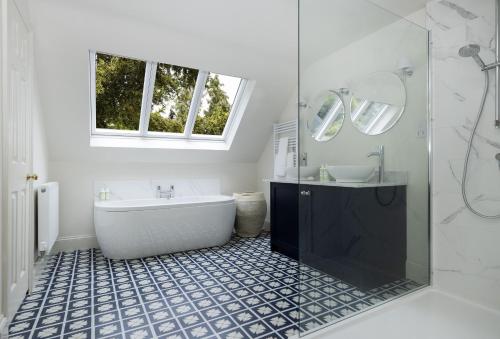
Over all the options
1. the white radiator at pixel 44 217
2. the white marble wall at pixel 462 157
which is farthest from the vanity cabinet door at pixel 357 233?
the white radiator at pixel 44 217

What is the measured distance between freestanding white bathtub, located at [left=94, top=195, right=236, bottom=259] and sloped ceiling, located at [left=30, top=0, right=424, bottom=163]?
41.0 inches

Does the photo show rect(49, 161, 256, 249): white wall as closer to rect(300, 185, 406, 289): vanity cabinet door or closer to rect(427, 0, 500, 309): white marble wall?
rect(300, 185, 406, 289): vanity cabinet door

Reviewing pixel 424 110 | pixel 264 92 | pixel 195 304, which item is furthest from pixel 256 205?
pixel 424 110

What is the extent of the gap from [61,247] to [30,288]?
1340 millimetres

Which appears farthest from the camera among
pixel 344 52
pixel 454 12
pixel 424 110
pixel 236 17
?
pixel 236 17

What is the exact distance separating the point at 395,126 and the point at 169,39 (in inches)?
93.1

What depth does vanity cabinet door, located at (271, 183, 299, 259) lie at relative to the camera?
3.19m

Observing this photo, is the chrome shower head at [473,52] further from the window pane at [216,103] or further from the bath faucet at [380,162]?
the window pane at [216,103]

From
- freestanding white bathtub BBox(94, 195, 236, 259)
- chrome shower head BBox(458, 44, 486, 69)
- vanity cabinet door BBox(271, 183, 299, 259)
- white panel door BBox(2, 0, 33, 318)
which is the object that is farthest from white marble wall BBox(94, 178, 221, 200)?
chrome shower head BBox(458, 44, 486, 69)

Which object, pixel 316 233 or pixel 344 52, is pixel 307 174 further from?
pixel 344 52

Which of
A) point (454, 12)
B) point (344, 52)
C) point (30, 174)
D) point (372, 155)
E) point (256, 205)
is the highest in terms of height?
point (454, 12)

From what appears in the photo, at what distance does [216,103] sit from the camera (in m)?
4.25

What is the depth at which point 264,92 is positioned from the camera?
403cm

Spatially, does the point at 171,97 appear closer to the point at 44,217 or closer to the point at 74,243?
the point at 44,217
